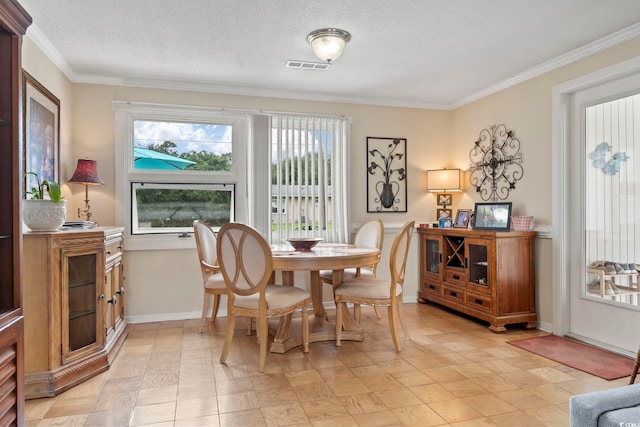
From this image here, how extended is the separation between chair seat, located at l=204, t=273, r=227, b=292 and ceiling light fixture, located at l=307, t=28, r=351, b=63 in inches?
79.6

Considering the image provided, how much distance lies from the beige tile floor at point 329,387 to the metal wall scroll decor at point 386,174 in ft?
5.78

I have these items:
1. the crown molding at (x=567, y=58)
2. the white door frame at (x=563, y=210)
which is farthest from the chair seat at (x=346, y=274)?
the crown molding at (x=567, y=58)

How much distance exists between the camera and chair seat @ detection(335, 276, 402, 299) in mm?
3131

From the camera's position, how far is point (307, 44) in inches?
124

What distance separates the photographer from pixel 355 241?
4355mm

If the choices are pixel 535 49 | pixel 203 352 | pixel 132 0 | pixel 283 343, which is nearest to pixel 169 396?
pixel 203 352

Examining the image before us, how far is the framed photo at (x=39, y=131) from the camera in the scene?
9.03 feet

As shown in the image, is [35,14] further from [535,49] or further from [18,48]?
[535,49]

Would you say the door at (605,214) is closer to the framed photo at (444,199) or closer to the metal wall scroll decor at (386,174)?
the framed photo at (444,199)

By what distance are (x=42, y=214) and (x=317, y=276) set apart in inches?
83.0

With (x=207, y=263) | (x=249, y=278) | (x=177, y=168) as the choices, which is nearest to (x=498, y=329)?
(x=249, y=278)

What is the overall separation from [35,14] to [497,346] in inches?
160

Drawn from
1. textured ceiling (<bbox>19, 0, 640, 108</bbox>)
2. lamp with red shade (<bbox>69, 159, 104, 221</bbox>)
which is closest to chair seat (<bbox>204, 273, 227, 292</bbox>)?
lamp with red shade (<bbox>69, 159, 104, 221</bbox>)

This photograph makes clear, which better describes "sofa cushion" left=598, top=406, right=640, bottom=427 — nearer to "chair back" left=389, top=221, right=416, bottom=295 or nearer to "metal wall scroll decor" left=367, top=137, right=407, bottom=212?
"chair back" left=389, top=221, right=416, bottom=295
